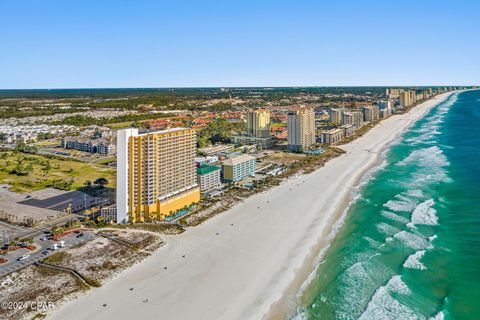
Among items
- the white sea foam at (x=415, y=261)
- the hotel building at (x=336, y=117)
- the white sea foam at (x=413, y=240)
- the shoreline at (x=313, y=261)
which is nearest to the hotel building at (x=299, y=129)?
the shoreline at (x=313, y=261)

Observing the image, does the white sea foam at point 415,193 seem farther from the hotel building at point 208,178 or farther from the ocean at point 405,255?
the hotel building at point 208,178

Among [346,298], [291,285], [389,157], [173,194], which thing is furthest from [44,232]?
[389,157]

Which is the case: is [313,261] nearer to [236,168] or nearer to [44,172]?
[236,168]

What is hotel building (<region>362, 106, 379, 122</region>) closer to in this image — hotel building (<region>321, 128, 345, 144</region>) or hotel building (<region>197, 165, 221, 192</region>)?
hotel building (<region>321, 128, 345, 144</region>)

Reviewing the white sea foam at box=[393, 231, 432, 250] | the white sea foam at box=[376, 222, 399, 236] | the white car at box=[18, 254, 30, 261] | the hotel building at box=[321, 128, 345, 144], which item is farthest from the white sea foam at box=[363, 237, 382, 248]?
the hotel building at box=[321, 128, 345, 144]

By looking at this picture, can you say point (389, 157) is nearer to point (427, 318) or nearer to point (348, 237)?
point (348, 237)
